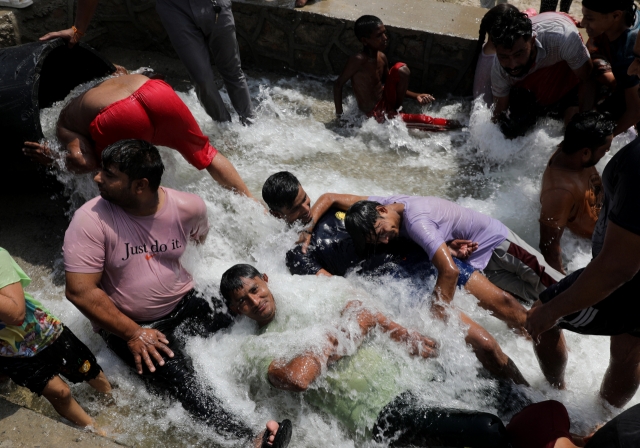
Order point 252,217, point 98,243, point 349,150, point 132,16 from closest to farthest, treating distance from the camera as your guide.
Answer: point 98,243 < point 252,217 < point 349,150 < point 132,16

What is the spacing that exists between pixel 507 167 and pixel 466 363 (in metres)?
2.44

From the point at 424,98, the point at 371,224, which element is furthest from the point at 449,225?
the point at 424,98

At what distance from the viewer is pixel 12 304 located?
2.44 metres

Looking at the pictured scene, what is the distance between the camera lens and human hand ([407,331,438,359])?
9.50 ft

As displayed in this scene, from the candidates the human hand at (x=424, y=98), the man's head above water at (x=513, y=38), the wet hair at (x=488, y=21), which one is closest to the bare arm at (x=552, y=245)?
the man's head above water at (x=513, y=38)

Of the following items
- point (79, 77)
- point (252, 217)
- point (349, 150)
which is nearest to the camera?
point (252, 217)

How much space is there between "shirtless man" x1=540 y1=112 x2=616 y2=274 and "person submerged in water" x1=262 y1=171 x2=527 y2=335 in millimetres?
535

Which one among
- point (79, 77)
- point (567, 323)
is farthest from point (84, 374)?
point (79, 77)

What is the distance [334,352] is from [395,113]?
3.17m

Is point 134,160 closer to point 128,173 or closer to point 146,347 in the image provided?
point 128,173

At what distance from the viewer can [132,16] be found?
6.29 meters

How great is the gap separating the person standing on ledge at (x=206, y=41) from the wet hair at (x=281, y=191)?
1981 mm

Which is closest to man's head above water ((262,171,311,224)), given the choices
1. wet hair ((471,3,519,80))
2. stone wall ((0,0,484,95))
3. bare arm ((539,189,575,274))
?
bare arm ((539,189,575,274))

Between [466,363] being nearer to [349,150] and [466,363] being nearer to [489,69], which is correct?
[349,150]
